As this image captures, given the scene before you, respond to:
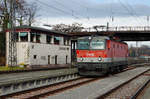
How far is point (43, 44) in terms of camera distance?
1612 inches

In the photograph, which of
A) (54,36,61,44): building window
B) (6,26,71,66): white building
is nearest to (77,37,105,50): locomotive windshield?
(6,26,71,66): white building

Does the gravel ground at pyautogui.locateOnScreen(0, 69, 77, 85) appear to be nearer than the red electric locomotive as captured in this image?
Yes

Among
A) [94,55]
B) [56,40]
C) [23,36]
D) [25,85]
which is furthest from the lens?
[56,40]

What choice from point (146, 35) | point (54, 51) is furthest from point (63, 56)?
point (146, 35)

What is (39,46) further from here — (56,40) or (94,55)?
(94,55)

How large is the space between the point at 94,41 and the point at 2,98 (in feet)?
37.4

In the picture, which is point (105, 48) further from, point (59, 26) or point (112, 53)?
point (59, 26)

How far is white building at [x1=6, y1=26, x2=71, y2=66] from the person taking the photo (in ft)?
123

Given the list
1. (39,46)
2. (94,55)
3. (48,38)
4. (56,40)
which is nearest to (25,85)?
(94,55)

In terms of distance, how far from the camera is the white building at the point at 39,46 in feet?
123

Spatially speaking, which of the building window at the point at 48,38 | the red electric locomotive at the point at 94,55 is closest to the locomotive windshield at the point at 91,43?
the red electric locomotive at the point at 94,55

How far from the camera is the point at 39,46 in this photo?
39938 millimetres

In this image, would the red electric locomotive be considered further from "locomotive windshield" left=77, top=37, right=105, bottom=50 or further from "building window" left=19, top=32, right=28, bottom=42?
"building window" left=19, top=32, right=28, bottom=42

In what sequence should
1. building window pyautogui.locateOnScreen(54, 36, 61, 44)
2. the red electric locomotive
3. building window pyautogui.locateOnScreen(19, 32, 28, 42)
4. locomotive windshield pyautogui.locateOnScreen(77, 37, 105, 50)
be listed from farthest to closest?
building window pyautogui.locateOnScreen(54, 36, 61, 44)
building window pyautogui.locateOnScreen(19, 32, 28, 42)
locomotive windshield pyautogui.locateOnScreen(77, 37, 105, 50)
the red electric locomotive
